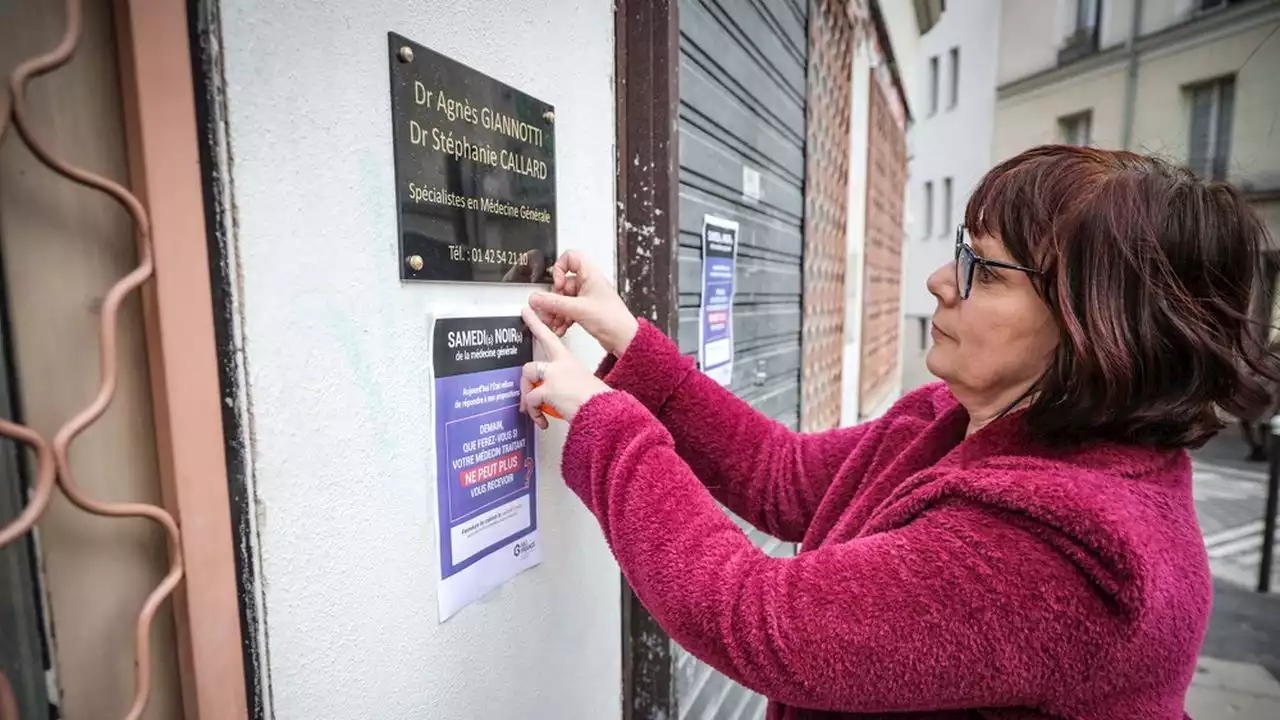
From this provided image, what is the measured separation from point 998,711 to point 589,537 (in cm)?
86

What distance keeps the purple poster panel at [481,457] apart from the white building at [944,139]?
14.4m

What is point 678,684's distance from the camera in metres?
1.76

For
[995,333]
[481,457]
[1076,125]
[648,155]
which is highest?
[1076,125]

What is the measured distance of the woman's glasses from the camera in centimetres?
95

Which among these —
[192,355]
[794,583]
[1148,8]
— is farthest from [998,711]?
[1148,8]

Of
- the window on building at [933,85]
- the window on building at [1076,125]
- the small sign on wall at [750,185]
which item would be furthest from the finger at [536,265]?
the window on building at [933,85]

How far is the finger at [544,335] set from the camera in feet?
3.68

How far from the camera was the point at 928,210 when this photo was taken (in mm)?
18328

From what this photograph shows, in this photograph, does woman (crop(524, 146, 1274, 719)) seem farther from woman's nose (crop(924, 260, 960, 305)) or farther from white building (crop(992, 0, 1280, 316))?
white building (crop(992, 0, 1280, 316))

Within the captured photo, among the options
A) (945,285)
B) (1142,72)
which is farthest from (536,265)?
(1142,72)

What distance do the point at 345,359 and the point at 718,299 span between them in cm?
136

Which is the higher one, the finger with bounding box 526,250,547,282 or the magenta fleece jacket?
the finger with bounding box 526,250,547,282

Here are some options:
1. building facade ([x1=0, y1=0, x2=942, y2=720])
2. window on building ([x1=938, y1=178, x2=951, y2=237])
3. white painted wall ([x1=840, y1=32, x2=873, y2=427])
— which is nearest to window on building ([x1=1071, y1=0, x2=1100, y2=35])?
window on building ([x1=938, y1=178, x2=951, y2=237])

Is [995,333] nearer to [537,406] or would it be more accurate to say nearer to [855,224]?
[537,406]
